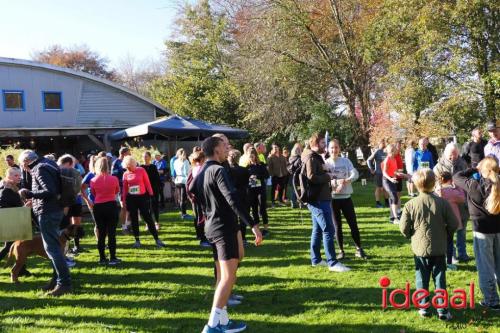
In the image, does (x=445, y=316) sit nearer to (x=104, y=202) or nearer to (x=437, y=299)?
(x=437, y=299)

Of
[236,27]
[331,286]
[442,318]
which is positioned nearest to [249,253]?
[331,286]

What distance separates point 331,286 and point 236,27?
28189 mm

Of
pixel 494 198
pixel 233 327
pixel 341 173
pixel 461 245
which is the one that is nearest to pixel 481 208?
pixel 494 198

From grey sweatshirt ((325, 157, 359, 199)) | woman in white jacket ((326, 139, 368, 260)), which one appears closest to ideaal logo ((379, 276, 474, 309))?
woman in white jacket ((326, 139, 368, 260))

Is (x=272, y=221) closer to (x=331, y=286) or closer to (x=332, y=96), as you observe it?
(x=331, y=286)

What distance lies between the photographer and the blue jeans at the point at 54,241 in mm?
5984

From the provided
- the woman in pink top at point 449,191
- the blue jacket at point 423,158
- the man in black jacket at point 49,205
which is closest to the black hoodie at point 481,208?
the woman in pink top at point 449,191

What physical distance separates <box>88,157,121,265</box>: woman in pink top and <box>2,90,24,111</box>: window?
1499 cm

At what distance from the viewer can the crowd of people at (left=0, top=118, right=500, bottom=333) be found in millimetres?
4527

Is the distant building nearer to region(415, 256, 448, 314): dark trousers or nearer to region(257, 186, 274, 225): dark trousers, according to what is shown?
region(257, 186, 274, 225): dark trousers

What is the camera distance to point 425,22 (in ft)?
56.4

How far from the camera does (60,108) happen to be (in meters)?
21.4

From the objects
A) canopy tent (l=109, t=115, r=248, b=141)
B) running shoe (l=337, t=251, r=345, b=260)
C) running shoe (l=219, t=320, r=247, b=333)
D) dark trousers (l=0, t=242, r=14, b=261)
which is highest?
canopy tent (l=109, t=115, r=248, b=141)

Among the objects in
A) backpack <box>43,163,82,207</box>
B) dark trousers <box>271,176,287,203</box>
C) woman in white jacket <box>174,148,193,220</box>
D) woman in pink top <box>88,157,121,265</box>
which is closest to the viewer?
backpack <box>43,163,82,207</box>
